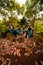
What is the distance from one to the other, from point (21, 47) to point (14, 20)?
11.5 feet

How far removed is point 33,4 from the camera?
25.1 ft

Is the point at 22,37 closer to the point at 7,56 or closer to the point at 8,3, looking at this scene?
the point at 7,56

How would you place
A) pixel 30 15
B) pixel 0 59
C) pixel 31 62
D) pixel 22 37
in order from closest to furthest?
pixel 31 62 < pixel 0 59 < pixel 22 37 < pixel 30 15

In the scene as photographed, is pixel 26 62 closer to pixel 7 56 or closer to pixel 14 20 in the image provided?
pixel 7 56

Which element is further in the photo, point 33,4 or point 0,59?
point 33,4

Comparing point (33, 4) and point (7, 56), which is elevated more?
point (33, 4)

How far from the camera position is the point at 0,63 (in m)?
3.16

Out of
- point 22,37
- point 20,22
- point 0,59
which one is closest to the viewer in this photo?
point 0,59

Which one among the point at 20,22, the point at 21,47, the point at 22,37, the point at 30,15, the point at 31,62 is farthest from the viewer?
the point at 30,15

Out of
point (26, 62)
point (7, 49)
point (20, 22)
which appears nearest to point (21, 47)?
point (7, 49)

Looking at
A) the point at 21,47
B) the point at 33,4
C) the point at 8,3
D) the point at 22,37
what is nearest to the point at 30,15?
the point at 33,4

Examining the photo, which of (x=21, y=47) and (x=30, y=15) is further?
(x=30, y=15)

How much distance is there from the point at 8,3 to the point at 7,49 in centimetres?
440

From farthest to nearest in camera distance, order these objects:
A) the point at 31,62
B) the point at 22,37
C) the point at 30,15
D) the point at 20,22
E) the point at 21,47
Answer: the point at 30,15, the point at 20,22, the point at 22,37, the point at 21,47, the point at 31,62
